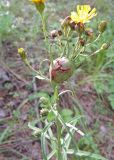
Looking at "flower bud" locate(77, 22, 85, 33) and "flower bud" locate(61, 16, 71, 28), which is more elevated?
"flower bud" locate(61, 16, 71, 28)

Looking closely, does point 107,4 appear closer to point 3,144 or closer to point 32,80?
point 32,80

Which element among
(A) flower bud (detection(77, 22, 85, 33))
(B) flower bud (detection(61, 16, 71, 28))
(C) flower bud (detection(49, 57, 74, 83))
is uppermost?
(B) flower bud (detection(61, 16, 71, 28))

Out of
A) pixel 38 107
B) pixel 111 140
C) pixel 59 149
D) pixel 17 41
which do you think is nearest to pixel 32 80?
pixel 38 107

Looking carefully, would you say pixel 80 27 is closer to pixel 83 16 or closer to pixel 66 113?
pixel 83 16

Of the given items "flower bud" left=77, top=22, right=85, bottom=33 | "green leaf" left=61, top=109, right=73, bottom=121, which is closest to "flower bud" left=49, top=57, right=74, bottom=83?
"flower bud" left=77, top=22, right=85, bottom=33

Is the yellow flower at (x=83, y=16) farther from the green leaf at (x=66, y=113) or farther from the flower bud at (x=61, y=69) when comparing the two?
the green leaf at (x=66, y=113)

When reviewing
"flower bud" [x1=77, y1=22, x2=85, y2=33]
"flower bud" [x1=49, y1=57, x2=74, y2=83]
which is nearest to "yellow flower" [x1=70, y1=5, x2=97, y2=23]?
"flower bud" [x1=77, y1=22, x2=85, y2=33]

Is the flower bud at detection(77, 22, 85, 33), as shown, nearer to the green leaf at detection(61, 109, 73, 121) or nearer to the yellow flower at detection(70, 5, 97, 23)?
the yellow flower at detection(70, 5, 97, 23)

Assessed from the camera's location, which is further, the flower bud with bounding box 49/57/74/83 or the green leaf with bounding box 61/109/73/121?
the green leaf with bounding box 61/109/73/121
